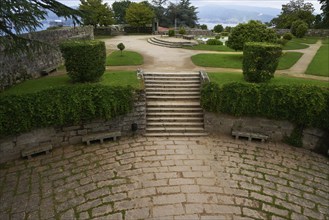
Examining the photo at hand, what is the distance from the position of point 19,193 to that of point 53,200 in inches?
43.2

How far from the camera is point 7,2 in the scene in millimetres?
6754

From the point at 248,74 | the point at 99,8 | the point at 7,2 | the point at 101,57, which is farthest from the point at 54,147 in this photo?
the point at 99,8

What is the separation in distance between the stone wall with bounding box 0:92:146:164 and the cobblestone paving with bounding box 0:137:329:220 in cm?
47

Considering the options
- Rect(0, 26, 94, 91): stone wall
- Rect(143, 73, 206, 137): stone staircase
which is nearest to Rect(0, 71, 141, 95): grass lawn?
Rect(0, 26, 94, 91): stone wall

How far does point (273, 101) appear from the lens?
32.5 feet

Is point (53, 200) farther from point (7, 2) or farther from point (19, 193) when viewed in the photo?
point (7, 2)

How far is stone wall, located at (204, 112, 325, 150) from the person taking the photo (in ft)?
33.1

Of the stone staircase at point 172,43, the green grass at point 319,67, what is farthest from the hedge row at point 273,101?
the stone staircase at point 172,43

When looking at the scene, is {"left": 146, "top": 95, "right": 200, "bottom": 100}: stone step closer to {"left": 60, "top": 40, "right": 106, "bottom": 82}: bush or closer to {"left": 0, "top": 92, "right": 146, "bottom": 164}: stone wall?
{"left": 0, "top": 92, "right": 146, "bottom": 164}: stone wall

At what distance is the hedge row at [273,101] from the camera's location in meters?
9.67

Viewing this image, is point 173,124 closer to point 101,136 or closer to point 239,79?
point 101,136

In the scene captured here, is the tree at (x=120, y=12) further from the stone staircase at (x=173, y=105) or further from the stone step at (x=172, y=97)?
the stone step at (x=172, y=97)

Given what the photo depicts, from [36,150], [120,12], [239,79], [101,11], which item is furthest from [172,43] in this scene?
[120,12]

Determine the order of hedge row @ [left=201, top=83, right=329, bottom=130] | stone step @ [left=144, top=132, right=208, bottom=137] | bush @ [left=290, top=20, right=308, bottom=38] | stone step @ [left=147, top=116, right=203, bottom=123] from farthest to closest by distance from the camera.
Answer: bush @ [left=290, top=20, right=308, bottom=38]
stone step @ [left=147, top=116, right=203, bottom=123]
stone step @ [left=144, top=132, right=208, bottom=137]
hedge row @ [left=201, top=83, right=329, bottom=130]
